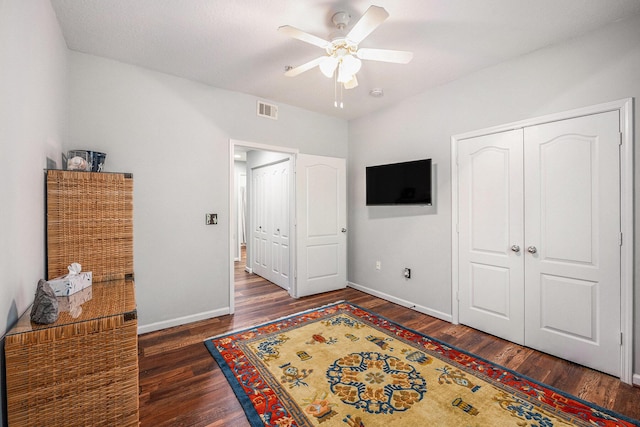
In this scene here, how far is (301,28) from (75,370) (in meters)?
2.58

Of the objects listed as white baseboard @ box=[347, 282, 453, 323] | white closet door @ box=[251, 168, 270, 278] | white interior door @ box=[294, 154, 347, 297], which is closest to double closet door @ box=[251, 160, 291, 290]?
white closet door @ box=[251, 168, 270, 278]

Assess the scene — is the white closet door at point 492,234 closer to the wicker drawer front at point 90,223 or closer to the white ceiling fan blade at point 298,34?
the white ceiling fan blade at point 298,34

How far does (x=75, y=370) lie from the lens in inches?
47.4

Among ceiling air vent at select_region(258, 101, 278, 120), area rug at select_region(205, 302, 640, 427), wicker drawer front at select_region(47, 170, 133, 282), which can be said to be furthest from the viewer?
ceiling air vent at select_region(258, 101, 278, 120)

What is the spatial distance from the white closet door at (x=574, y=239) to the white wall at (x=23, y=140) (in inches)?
141

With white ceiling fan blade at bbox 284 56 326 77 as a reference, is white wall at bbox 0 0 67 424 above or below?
below

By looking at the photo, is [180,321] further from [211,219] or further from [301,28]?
[301,28]

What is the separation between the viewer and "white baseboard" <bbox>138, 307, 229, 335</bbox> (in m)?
2.88

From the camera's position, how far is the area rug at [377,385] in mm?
1720

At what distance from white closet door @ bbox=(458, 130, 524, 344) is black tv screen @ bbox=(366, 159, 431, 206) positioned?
1.25ft

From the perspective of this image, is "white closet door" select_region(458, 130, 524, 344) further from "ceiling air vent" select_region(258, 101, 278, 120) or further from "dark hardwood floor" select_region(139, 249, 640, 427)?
"ceiling air vent" select_region(258, 101, 278, 120)

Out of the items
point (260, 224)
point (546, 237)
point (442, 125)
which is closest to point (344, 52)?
point (442, 125)

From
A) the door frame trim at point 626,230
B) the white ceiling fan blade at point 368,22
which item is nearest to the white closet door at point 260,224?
the white ceiling fan blade at point 368,22

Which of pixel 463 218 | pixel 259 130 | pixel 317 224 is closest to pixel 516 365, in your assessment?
pixel 463 218
